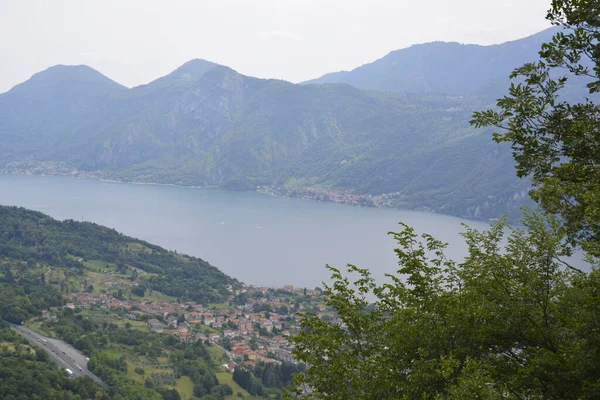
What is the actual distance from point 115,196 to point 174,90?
102m

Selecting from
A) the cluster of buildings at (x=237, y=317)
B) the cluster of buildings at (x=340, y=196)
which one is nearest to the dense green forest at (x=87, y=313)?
the cluster of buildings at (x=237, y=317)

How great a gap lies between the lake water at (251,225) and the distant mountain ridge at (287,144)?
1979 centimetres

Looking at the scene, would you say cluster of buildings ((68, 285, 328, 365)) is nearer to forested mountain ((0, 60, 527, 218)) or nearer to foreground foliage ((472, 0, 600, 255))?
foreground foliage ((472, 0, 600, 255))

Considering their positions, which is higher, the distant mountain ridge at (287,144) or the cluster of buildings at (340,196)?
the distant mountain ridge at (287,144)

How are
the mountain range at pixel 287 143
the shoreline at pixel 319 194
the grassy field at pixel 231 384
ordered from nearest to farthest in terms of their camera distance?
the grassy field at pixel 231 384 < the shoreline at pixel 319 194 < the mountain range at pixel 287 143

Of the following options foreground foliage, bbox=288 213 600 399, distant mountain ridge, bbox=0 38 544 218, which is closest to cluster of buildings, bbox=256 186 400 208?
distant mountain ridge, bbox=0 38 544 218

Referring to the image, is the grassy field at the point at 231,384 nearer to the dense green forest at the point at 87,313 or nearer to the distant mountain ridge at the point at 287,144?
the dense green forest at the point at 87,313

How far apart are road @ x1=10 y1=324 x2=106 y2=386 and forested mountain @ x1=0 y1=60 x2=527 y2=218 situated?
8023 centimetres

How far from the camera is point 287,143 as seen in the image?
16712 cm

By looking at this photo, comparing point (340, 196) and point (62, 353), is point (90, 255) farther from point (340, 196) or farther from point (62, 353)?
point (340, 196)

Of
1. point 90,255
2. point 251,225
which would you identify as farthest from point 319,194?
point 90,255

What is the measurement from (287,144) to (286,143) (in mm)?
699

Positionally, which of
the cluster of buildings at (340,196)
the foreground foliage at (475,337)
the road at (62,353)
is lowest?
the cluster of buildings at (340,196)

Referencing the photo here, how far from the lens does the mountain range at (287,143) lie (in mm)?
121188
